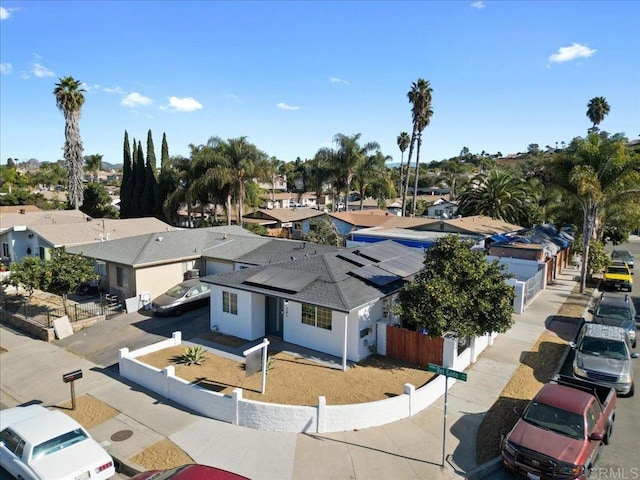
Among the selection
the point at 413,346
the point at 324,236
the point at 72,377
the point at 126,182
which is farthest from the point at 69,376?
the point at 126,182

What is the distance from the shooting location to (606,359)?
13.8m

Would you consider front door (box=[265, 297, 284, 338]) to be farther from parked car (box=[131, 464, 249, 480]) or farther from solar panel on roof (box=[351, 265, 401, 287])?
parked car (box=[131, 464, 249, 480])

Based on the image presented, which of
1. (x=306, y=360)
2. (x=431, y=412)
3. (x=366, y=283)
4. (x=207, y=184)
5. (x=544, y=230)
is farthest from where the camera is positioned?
(x=207, y=184)

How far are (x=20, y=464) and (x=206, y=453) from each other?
3827 millimetres

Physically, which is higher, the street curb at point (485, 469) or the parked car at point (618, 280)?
the parked car at point (618, 280)

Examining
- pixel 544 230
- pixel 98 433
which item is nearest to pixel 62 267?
pixel 98 433

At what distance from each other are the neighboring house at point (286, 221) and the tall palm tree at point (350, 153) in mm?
5987

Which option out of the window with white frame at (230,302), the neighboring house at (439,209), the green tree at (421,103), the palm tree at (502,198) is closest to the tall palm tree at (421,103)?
the green tree at (421,103)

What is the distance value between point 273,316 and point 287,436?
722 cm

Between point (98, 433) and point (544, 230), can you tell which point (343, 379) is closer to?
point (98, 433)

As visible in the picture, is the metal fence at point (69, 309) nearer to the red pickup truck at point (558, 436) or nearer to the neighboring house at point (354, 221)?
the red pickup truck at point (558, 436)

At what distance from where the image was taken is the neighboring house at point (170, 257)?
73.0 feet

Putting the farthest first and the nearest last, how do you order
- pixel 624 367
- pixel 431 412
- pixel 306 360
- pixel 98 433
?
pixel 306 360
pixel 624 367
pixel 431 412
pixel 98 433

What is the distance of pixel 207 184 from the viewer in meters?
41.0
